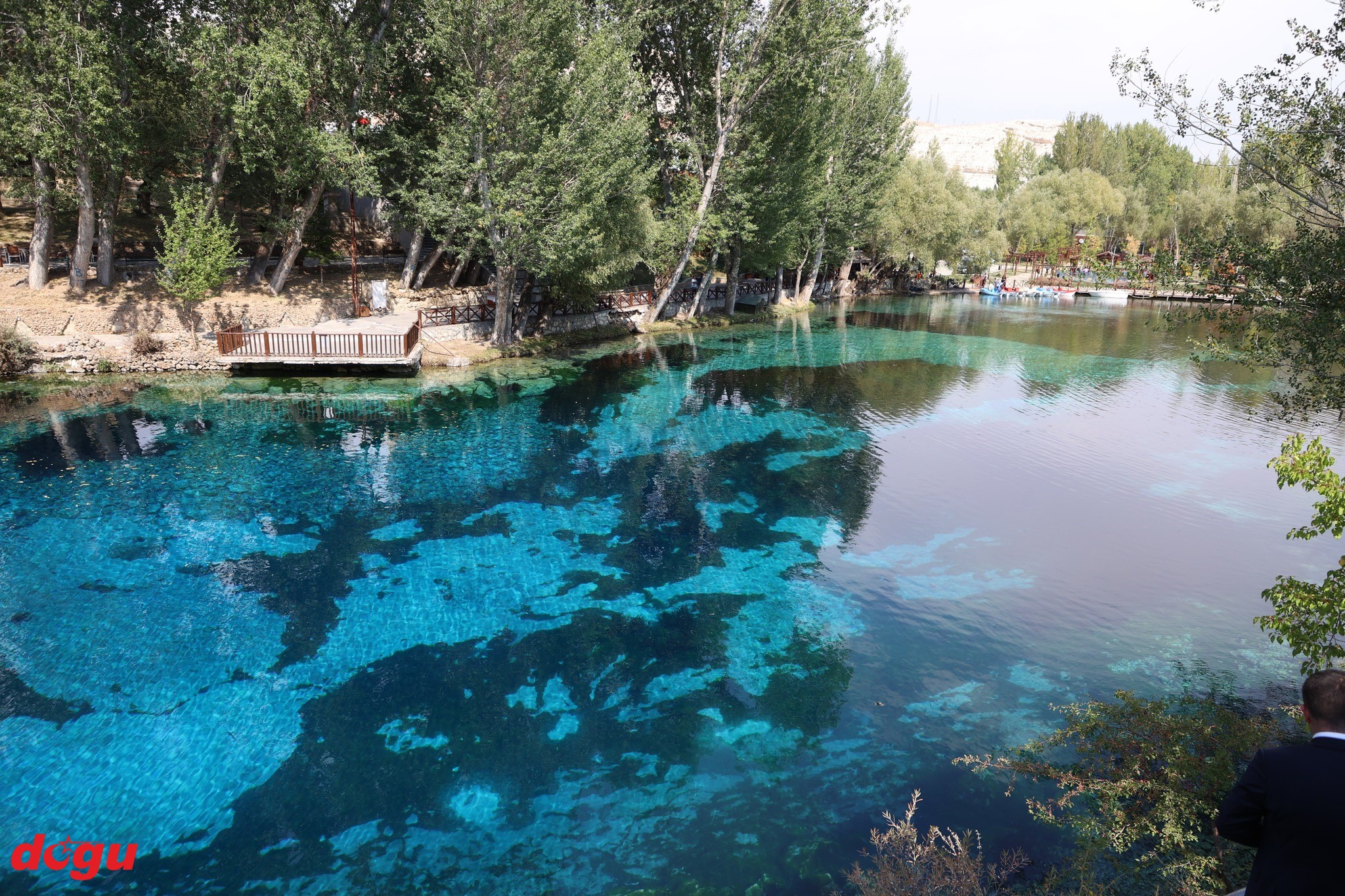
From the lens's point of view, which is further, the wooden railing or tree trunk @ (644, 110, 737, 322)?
tree trunk @ (644, 110, 737, 322)

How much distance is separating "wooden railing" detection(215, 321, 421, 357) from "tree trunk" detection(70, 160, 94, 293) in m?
6.76

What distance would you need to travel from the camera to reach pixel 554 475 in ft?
76.5

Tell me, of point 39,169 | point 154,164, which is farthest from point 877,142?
point 39,169

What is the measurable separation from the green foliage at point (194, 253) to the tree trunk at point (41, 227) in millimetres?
5152

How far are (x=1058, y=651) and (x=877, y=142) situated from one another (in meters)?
56.2

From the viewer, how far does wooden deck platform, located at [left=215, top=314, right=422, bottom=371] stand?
32188mm

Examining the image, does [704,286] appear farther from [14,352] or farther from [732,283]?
[14,352]

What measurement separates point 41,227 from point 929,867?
41.4 m

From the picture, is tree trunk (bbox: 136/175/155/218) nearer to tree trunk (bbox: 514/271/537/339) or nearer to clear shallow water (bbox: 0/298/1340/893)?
clear shallow water (bbox: 0/298/1340/893)

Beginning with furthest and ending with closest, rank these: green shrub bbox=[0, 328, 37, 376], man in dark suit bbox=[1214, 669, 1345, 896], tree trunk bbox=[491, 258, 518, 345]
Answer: tree trunk bbox=[491, 258, 518, 345] → green shrub bbox=[0, 328, 37, 376] → man in dark suit bbox=[1214, 669, 1345, 896]

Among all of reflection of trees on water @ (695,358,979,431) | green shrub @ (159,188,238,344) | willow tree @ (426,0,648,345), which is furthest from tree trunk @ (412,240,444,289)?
reflection of trees on water @ (695,358,979,431)

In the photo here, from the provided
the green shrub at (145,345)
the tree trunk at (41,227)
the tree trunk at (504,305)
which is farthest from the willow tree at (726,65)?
the tree trunk at (41,227)

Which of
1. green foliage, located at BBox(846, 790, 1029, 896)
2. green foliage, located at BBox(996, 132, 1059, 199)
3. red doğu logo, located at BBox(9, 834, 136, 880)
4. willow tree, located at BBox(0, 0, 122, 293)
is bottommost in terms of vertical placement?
red doğu logo, located at BBox(9, 834, 136, 880)

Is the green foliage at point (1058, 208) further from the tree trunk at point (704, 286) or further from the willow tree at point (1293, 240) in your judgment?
the willow tree at point (1293, 240)
